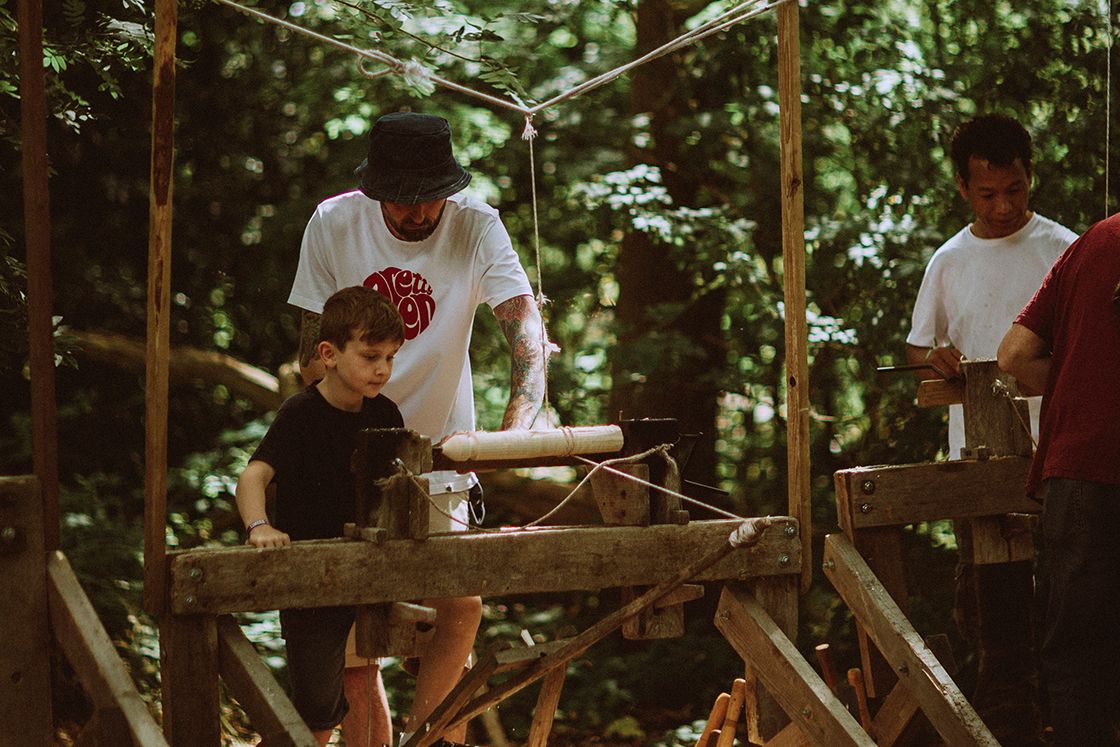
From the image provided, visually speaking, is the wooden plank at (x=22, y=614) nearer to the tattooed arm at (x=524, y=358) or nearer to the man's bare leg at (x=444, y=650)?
the man's bare leg at (x=444, y=650)

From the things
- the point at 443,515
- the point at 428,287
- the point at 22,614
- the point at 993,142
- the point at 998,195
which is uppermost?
the point at 993,142

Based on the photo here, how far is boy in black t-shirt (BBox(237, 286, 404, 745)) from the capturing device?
3.29 m

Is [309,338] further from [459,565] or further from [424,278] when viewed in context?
[459,565]

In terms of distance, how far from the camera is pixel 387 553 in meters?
3.21

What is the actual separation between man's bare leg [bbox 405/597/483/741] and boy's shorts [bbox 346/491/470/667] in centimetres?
18

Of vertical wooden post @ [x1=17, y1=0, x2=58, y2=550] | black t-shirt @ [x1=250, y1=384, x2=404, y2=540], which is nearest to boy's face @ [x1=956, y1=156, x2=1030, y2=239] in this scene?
black t-shirt @ [x1=250, y1=384, x2=404, y2=540]

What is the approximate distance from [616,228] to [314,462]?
3882mm

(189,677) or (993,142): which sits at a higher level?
(993,142)

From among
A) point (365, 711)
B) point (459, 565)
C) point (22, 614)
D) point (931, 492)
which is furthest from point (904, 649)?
point (22, 614)

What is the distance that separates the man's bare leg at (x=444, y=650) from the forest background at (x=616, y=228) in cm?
267

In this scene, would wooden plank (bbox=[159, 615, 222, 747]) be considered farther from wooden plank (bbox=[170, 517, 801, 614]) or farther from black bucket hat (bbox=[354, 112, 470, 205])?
black bucket hat (bbox=[354, 112, 470, 205])

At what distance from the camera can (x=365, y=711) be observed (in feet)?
12.3

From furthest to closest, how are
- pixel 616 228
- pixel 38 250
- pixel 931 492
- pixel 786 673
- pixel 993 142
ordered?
pixel 616 228, pixel 993 142, pixel 931 492, pixel 786 673, pixel 38 250

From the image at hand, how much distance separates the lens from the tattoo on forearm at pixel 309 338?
11.8 feet
